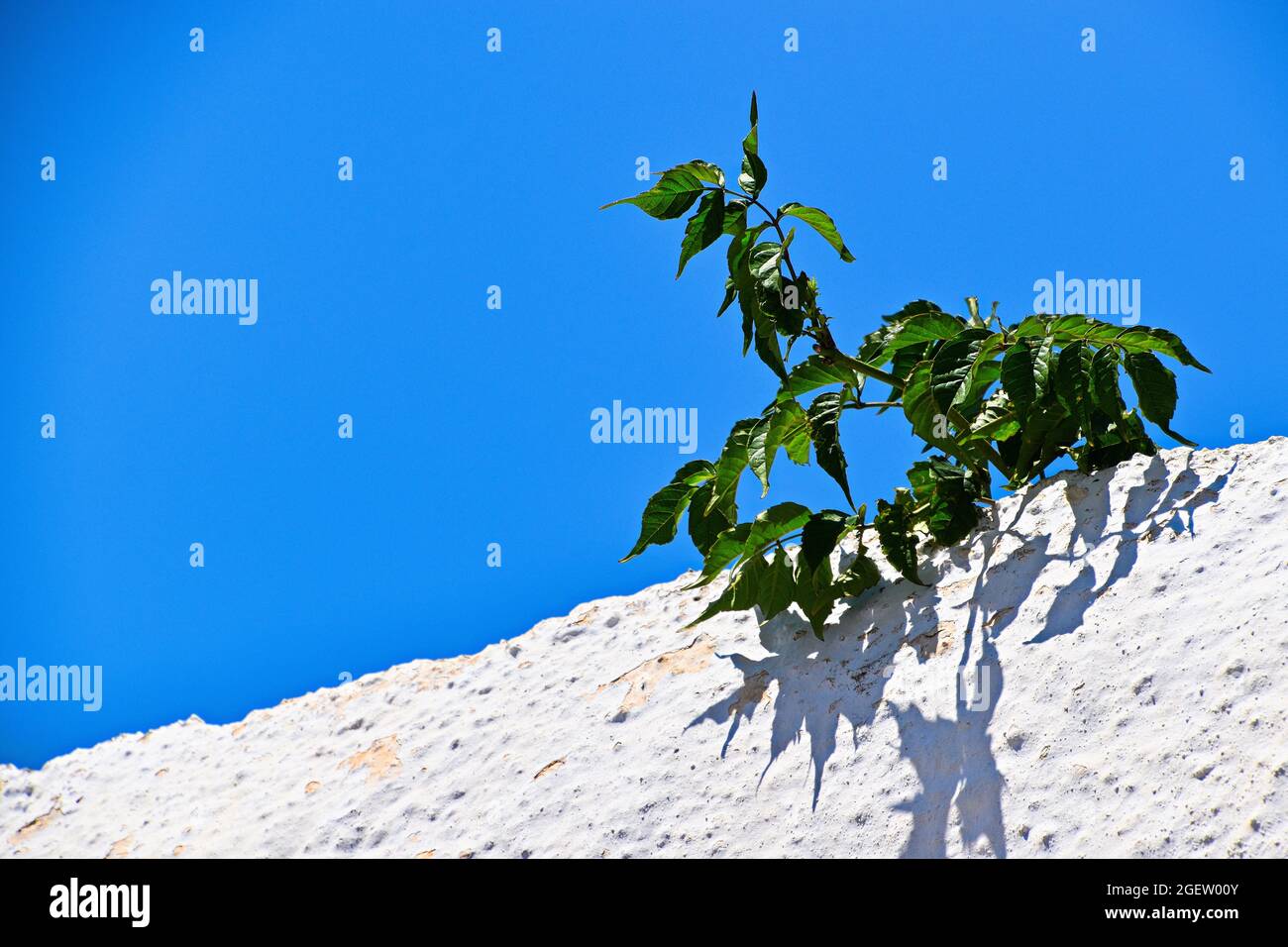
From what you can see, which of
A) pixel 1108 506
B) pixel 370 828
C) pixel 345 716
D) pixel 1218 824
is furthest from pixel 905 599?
pixel 345 716

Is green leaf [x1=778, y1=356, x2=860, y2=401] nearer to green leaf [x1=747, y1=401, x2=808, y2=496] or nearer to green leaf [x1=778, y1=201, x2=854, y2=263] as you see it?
green leaf [x1=747, y1=401, x2=808, y2=496]

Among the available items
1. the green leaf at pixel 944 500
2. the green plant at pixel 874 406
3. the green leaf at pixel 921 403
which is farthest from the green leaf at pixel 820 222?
the green leaf at pixel 944 500

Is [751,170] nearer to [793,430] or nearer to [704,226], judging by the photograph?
[704,226]

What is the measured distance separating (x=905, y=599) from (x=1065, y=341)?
825 mm

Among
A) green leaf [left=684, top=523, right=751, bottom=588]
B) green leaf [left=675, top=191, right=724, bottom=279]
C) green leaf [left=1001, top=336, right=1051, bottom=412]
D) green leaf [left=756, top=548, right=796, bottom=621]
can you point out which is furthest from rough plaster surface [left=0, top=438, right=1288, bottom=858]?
green leaf [left=675, top=191, right=724, bottom=279]

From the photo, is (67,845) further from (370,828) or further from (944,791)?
(944,791)

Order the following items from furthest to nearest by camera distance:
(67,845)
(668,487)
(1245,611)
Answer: (67,845)
(668,487)
(1245,611)

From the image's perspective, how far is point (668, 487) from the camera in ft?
11.7

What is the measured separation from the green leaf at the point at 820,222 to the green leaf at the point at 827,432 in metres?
0.39

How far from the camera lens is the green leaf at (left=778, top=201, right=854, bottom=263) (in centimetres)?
322

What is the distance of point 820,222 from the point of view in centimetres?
326

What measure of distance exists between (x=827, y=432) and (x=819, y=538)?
0.29 metres

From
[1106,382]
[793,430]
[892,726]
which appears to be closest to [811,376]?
[793,430]

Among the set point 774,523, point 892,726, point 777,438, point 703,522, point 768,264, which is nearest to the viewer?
point 892,726
